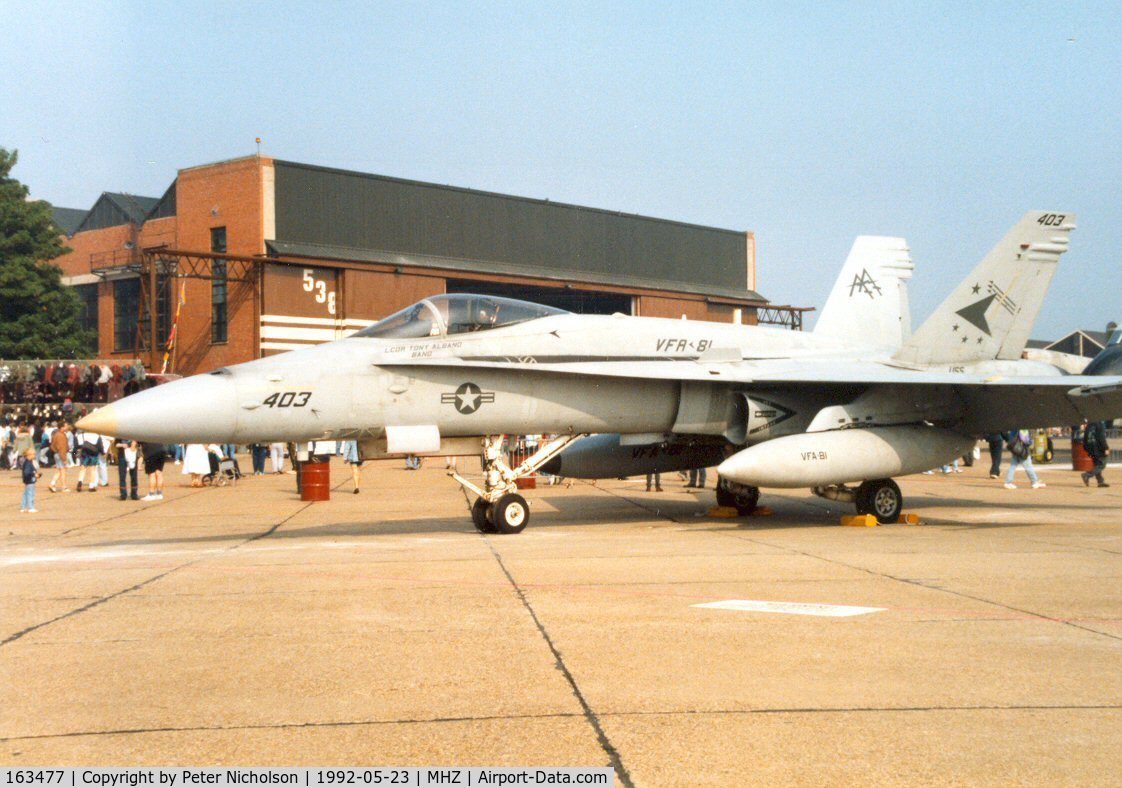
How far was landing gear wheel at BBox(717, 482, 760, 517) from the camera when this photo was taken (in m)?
16.5

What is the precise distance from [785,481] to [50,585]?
26.4 ft

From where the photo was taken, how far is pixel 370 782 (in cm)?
408

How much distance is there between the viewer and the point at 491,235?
174 ft

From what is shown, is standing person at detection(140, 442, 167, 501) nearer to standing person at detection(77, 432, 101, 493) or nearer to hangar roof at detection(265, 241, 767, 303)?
standing person at detection(77, 432, 101, 493)

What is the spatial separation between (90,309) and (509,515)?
5539 centimetres

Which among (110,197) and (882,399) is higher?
(110,197)

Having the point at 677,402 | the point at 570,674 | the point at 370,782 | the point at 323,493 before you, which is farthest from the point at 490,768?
the point at 323,493

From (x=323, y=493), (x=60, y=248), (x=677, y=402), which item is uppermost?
(x=60, y=248)

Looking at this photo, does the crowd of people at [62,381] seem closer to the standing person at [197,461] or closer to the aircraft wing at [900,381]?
the standing person at [197,461]

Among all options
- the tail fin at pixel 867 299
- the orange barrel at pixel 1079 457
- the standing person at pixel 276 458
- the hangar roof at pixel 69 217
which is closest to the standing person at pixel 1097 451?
the orange barrel at pixel 1079 457

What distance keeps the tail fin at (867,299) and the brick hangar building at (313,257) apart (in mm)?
31179

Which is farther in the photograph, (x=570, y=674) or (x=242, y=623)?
(x=242, y=623)

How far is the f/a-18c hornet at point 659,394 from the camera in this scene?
12.1 metres

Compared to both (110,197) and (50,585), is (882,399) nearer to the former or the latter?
(50,585)
